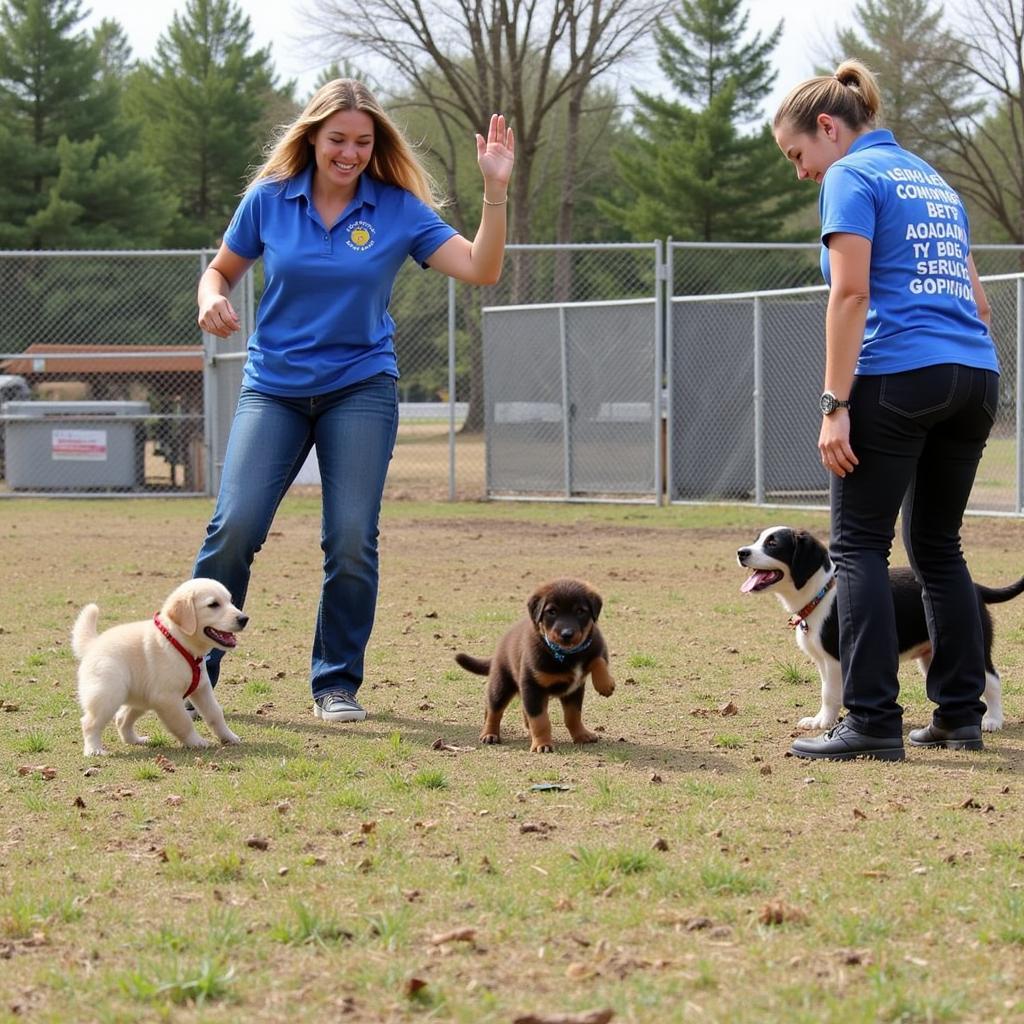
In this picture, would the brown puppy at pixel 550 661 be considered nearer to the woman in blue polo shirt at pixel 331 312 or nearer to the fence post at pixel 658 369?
the woman in blue polo shirt at pixel 331 312

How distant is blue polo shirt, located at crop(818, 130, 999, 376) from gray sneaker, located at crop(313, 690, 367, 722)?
7.74 ft

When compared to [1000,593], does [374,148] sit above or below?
above

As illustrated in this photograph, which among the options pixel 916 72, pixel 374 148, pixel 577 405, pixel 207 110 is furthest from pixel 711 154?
pixel 374 148

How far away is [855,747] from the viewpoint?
200 inches

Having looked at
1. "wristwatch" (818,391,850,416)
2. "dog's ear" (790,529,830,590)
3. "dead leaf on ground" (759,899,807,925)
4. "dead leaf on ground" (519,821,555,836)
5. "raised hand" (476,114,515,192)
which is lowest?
"dead leaf on ground" (519,821,555,836)

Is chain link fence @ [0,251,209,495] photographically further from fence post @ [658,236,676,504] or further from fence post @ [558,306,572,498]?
fence post @ [658,236,676,504]

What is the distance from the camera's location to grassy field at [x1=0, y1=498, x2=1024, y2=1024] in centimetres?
304

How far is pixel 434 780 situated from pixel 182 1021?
199 centimetres

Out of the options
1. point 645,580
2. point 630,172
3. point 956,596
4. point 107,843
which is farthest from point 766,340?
point 630,172

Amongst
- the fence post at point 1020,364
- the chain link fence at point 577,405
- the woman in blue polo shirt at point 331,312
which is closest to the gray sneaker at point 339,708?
the woman in blue polo shirt at point 331,312

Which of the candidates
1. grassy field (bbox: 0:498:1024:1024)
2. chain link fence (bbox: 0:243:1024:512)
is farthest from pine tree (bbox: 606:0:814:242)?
grassy field (bbox: 0:498:1024:1024)

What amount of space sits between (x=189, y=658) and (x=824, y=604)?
232 centimetres

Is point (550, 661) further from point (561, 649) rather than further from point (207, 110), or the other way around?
point (207, 110)

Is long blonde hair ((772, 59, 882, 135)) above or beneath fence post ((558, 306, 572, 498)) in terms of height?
above
